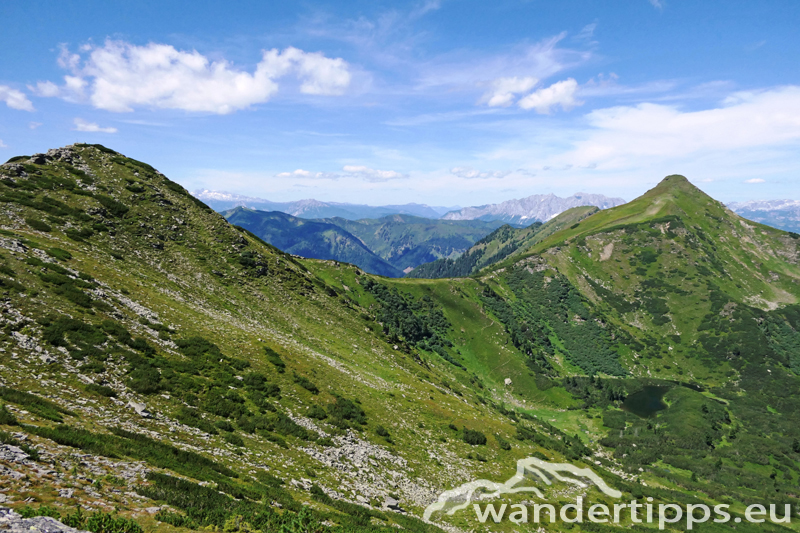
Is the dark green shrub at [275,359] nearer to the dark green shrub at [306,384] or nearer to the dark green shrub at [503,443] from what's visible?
the dark green shrub at [306,384]

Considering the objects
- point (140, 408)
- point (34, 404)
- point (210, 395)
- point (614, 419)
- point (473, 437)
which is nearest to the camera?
point (34, 404)

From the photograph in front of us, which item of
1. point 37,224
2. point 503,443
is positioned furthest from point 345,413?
point 37,224

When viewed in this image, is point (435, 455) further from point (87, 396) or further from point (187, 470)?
point (87, 396)

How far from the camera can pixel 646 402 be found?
155 m

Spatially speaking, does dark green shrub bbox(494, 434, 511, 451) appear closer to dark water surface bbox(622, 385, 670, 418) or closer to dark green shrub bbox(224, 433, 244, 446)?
dark green shrub bbox(224, 433, 244, 446)

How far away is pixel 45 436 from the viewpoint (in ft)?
56.1

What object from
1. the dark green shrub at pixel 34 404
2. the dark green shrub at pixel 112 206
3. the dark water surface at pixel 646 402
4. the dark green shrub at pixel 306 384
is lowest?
the dark water surface at pixel 646 402

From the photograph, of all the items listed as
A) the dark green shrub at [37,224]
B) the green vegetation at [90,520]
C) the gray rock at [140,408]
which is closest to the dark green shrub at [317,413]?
the gray rock at [140,408]

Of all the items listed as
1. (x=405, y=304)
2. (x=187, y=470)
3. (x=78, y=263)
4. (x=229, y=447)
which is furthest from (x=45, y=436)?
(x=405, y=304)

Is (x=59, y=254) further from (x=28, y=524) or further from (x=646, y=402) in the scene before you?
(x=646, y=402)

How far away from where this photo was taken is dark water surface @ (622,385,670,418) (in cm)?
14562

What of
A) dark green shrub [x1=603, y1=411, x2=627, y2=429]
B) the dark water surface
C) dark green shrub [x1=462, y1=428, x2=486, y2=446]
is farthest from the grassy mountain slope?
the dark water surface

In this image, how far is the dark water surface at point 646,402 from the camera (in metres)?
146

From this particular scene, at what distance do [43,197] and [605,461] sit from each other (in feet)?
457
